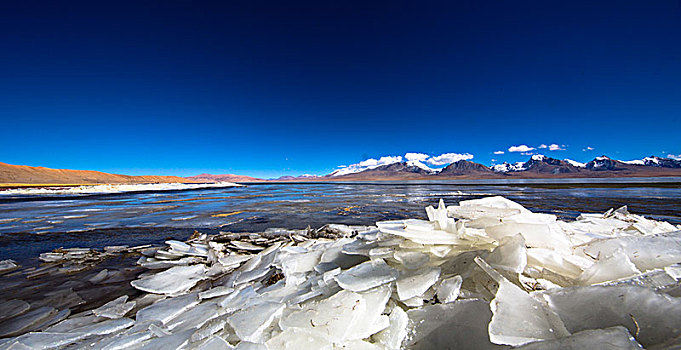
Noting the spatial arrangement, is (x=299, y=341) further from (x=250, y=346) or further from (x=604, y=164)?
(x=604, y=164)

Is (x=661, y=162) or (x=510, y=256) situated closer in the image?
(x=510, y=256)

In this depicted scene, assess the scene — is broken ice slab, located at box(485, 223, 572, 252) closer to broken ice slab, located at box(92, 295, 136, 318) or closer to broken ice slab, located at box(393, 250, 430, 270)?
broken ice slab, located at box(393, 250, 430, 270)

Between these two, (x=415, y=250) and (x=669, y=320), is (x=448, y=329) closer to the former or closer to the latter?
(x=415, y=250)

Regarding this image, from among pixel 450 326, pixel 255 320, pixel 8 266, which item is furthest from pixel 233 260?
pixel 8 266

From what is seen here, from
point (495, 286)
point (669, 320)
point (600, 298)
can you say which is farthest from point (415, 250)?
point (669, 320)

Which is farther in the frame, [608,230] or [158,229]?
[158,229]

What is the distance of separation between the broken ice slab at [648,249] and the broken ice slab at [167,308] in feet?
8.90

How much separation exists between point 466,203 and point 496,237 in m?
0.96

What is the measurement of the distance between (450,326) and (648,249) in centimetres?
116

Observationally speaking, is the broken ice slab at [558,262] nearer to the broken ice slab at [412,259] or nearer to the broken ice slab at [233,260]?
the broken ice slab at [412,259]

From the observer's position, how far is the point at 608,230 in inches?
91.2

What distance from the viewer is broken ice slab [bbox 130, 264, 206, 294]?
2164 mm

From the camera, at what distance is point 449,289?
1202mm

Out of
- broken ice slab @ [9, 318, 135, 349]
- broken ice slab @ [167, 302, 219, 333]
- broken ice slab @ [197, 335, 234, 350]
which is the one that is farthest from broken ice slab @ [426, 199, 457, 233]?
broken ice slab @ [9, 318, 135, 349]
